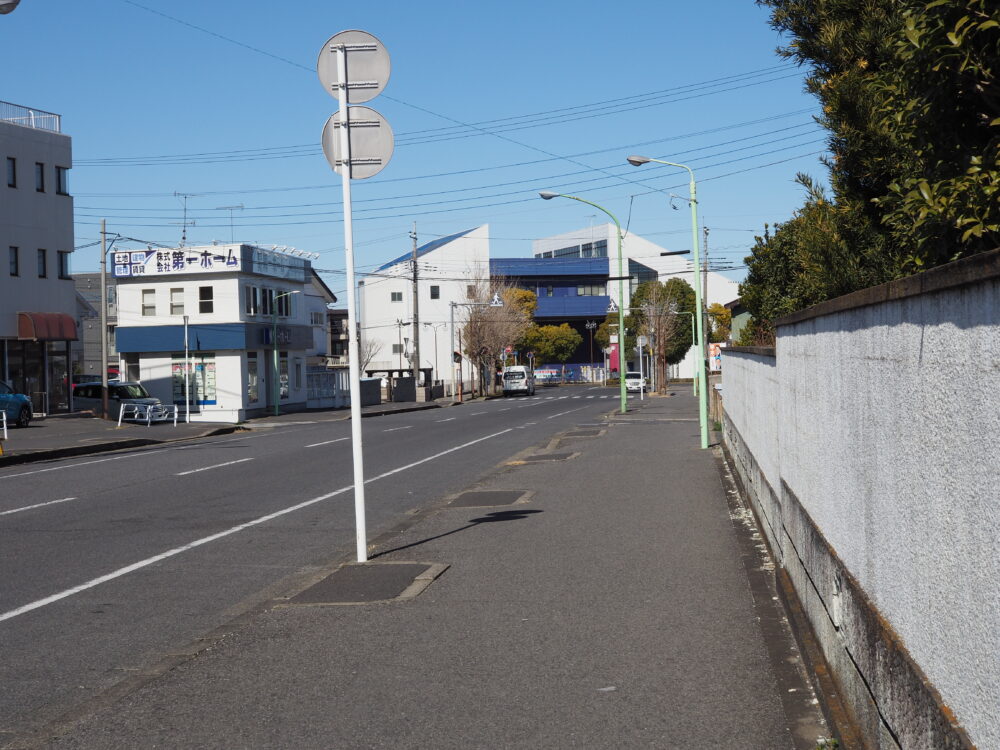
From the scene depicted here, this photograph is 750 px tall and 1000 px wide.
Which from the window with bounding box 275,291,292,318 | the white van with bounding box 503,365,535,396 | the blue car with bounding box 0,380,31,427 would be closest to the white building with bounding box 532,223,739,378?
the white van with bounding box 503,365,535,396

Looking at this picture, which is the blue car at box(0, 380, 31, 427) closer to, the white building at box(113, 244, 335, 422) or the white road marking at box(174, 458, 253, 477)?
the white building at box(113, 244, 335, 422)

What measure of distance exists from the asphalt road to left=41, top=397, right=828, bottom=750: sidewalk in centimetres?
47

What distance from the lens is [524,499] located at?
1469 cm

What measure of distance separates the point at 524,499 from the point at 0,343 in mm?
35994

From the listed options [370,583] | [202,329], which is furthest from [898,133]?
[202,329]

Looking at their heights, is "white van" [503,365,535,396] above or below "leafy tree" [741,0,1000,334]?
below

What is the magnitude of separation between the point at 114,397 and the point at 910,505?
47.2 metres

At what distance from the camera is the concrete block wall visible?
2969 mm

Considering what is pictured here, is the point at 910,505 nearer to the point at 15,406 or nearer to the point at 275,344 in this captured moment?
the point at 15,406

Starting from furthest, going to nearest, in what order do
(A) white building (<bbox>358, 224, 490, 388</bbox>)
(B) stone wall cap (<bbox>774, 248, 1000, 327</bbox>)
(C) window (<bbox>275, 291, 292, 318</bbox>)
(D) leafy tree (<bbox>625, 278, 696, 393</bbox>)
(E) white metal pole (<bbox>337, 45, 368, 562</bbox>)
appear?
(A) white building (<bbox>358, 224, 490, 388</bbox>), (D) leafy tree (<bbox>625, 278, 696, 393</bbox>), (C) window (<bbox>275, 291, 292, 318</bbox>), (E) white metal pole (<bbox>337, 45, 368, 562</bbox>), (B) stone wall cap (<bbox>774, 248, 1000, 327</bbox>)

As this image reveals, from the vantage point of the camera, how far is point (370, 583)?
8922 millimetres

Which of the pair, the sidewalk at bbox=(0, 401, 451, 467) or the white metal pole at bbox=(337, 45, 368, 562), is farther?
the sidewalk at bbox=(0, 401, 451, 467)

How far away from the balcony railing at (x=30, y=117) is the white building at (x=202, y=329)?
8.88 metres

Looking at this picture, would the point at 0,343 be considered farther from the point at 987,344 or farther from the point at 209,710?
the point at 987,344
